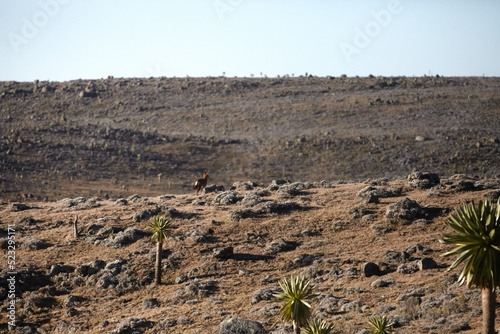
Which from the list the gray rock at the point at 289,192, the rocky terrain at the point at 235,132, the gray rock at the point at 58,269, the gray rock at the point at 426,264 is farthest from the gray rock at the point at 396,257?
the rocky terrain at the point at 235,132

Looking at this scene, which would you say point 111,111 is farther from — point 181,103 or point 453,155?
point 453,155

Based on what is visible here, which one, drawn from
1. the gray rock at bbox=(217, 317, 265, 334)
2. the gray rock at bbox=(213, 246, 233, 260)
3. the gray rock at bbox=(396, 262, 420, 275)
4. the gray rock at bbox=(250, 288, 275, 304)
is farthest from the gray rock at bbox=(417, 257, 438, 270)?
the gray rock at bbox=(213, 246, 233, 260)

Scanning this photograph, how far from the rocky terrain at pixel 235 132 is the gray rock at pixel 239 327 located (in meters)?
36.5

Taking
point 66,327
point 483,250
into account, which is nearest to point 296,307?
point 483,250

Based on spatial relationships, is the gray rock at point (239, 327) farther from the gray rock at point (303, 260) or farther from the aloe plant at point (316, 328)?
the gray rock at point (303, 260)

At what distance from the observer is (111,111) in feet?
291

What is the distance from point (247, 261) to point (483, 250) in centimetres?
1621

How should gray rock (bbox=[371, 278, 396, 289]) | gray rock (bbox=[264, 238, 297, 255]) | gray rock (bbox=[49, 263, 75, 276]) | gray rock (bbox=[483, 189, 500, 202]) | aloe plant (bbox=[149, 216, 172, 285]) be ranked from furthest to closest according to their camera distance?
1. gray rock (bbox=[483, 189, 500, 202])
2. gray rock (bbox=[264, 238, 297, 255])
3. gray rock (bbox=[49, 263, 75, 276])
4. aloe plant (bbox=[149, 216, 172, 285])
5. gray rock (bbox=[371, 278, 396, 289])

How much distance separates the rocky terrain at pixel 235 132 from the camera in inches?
2389

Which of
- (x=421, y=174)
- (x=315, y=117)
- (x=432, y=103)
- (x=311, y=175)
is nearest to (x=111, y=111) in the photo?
(x=315, y=117)

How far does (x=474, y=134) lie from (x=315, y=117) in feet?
80.4

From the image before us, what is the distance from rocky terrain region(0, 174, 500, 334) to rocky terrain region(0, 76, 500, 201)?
21.2m

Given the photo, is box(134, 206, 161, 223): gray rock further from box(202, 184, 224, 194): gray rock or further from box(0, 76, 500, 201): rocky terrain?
box(0, 76, 500, 201): rocky terrain

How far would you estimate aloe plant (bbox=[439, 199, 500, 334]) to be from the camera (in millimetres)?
14258
